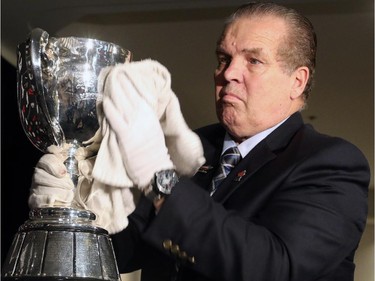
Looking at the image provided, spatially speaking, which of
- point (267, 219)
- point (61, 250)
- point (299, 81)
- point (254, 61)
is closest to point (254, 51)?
point (254, 61)

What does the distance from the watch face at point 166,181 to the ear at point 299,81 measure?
0.39 meters

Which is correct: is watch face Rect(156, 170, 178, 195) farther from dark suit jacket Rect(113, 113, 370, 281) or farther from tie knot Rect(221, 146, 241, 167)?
tie knot Rect(221, 146, 241, 167)

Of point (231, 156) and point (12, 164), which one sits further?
point (12, 164)

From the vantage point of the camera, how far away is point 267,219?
1107 millimetres

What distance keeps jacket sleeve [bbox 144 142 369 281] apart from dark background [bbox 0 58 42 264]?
9.90 feet

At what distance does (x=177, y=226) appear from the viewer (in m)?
1.03

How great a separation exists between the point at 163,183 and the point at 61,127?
8.0 inches

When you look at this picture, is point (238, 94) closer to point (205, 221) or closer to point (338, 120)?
point (205, 221)

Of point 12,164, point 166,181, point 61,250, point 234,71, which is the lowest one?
point 12,164

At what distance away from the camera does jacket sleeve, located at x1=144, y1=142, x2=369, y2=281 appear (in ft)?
3.38

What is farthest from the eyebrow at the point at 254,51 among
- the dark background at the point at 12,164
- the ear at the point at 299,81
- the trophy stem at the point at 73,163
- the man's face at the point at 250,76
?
the dark background at the point at 12,164

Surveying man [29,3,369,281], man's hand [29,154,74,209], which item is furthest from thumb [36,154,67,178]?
man [29,3,369,281]

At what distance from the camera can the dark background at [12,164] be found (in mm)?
4109

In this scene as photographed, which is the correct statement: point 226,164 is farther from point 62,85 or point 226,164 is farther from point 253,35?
point 62,85
